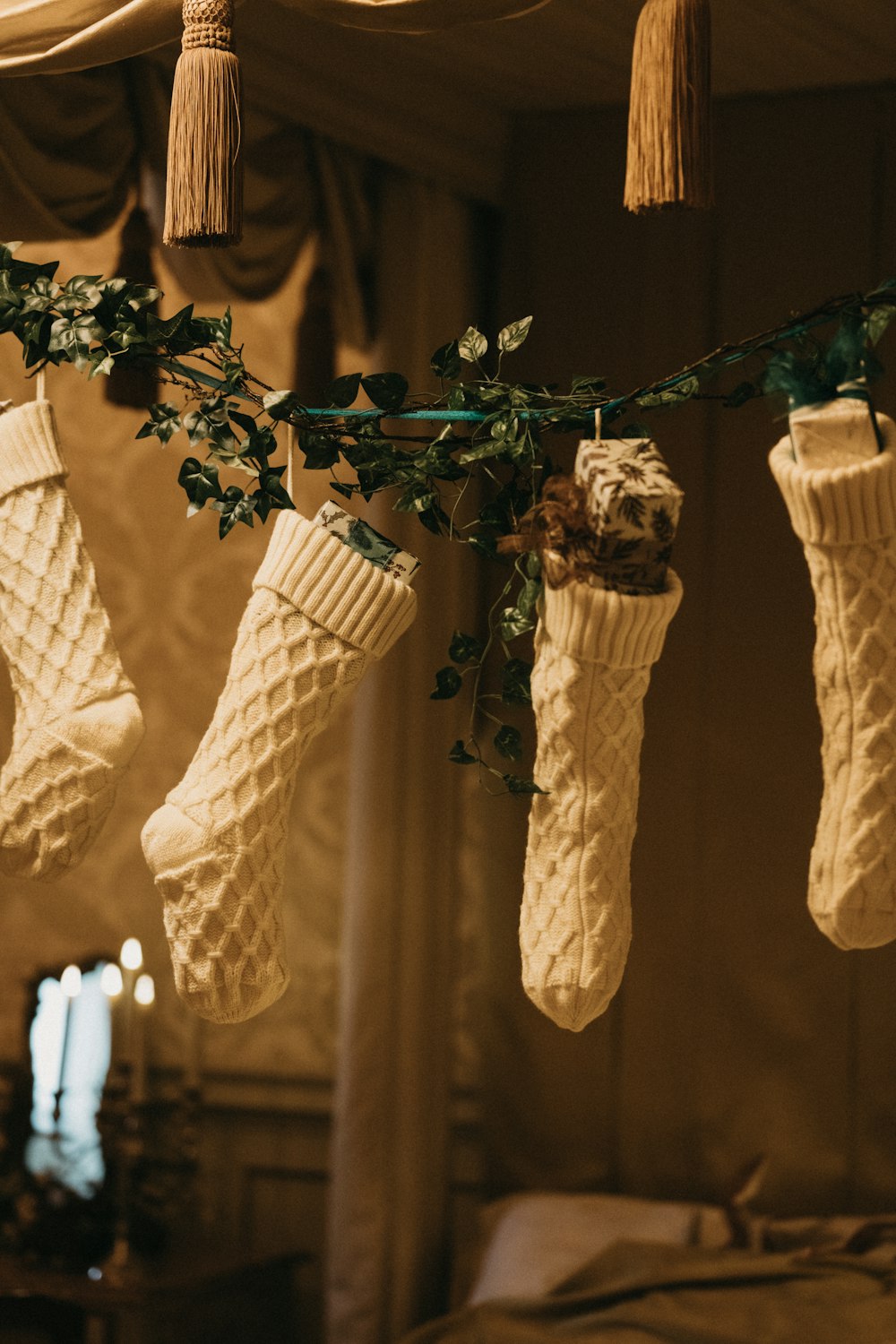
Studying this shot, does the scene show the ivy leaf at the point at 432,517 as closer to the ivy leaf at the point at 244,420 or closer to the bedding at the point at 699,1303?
the ivy leaf at the point at 244,420

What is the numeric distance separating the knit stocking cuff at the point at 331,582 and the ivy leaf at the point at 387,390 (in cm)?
12

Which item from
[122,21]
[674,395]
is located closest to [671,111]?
[674,395]

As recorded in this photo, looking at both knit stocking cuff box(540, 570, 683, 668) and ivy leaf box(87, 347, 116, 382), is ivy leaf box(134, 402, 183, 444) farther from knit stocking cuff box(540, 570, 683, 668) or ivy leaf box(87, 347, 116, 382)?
knit stocking cuff box(540, 570, 683, 668)

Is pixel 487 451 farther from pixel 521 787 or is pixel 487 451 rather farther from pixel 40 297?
pixel 40 297

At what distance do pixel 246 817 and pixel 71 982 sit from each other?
1700 mm

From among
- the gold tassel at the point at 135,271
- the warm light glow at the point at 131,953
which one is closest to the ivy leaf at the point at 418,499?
the gold tassel at the point at 135,271

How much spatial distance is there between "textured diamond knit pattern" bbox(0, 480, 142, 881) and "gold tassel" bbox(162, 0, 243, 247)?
258 mm

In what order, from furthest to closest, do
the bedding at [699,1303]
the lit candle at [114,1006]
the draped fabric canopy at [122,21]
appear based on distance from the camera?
the lit candle at [114,1006] → the bedding at [699,1303] → the draped fabric canopy at [122,21]

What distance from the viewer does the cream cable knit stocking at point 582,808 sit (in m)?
1.11

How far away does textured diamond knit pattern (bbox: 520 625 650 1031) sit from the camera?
1.12 meters

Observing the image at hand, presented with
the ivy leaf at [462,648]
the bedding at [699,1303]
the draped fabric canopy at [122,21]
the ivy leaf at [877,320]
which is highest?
the draped fabric canopy at [122,21]

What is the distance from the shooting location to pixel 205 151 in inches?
46.0

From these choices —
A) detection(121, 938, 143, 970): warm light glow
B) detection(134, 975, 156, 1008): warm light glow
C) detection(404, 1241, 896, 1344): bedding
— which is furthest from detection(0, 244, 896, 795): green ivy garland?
detection(134, 975, 156, 1008): warm light glow

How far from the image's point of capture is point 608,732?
112 cm
